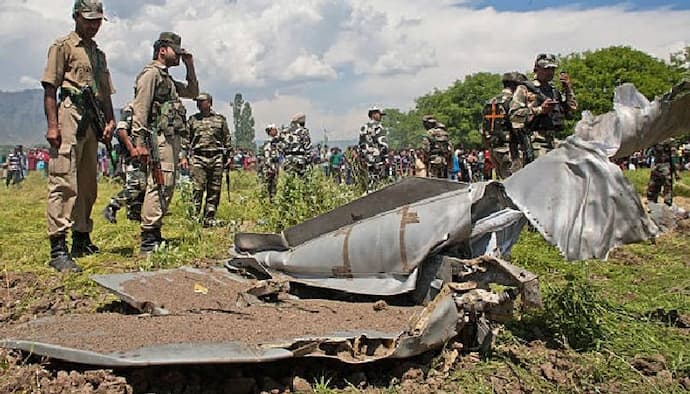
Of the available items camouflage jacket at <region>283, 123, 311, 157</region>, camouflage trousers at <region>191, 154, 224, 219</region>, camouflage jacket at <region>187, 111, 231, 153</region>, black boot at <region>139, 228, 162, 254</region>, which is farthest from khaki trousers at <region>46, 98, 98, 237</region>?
camouflage jacket at <region>283, 123, 311, 157</region>

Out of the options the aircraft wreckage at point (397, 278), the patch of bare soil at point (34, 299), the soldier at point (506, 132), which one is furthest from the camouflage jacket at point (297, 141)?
the aircraft wreckage at point (397, 278)

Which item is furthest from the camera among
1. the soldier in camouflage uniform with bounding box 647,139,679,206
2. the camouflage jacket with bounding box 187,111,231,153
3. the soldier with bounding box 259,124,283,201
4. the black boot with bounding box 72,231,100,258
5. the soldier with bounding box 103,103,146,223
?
the soldier with bounding box 259,124,283,201

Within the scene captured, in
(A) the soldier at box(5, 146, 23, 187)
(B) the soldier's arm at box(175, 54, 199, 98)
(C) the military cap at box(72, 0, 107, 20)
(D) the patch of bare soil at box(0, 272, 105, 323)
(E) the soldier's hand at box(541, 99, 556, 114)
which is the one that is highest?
(C) the military cap at box(72, 0, 107, 20)

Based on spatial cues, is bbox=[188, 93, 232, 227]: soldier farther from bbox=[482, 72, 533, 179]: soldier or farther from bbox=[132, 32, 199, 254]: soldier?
bbox=[482, 72, 533, 179]: soldier

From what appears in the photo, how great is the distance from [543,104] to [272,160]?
21.6 ft

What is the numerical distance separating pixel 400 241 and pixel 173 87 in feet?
10.7

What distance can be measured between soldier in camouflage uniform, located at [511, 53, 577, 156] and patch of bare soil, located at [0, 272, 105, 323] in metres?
4.73

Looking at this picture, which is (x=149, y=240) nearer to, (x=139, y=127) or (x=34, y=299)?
(x=139, y=127)

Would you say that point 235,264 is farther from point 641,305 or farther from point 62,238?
point 641,305

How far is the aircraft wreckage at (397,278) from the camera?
270 cm

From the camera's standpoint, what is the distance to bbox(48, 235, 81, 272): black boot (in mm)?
4785

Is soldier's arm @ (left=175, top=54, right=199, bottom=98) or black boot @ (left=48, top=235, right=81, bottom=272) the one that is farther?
soldier's arm @ (left=175, top=54, right=199, bottom=98)

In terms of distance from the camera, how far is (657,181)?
930cm

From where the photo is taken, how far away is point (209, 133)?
28.2 feet
